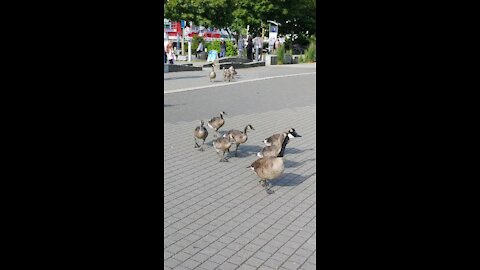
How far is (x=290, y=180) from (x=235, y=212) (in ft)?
5.26

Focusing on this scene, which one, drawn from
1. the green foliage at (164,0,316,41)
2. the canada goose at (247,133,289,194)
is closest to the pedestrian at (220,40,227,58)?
the green foliage at (164,0,316,41)

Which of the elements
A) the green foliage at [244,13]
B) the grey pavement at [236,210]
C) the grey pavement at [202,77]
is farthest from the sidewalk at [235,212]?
the green foliage at [244,13]

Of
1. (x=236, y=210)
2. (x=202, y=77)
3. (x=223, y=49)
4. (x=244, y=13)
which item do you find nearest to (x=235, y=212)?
(x=236, y=210)

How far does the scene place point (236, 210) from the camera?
19.5ft

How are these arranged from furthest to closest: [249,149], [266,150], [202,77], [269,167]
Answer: [202,77]
[249,149]
[266,150]
[269,167]

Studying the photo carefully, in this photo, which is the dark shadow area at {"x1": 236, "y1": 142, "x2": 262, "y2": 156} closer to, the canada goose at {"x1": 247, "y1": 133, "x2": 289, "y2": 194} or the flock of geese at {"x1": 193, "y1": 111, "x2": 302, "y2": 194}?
the flock of geese at {"x1": 193, "y1": 111, "x2": 302, "y2": 194}

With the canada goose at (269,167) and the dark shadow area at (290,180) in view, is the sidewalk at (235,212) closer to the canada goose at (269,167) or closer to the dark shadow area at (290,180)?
the dark shadow area at (290,180)

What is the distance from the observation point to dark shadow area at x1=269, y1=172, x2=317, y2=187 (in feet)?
23.2

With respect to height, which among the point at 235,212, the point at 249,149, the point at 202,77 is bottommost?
the point at 235,212

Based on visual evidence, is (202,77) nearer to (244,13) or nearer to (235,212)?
(235,212)
